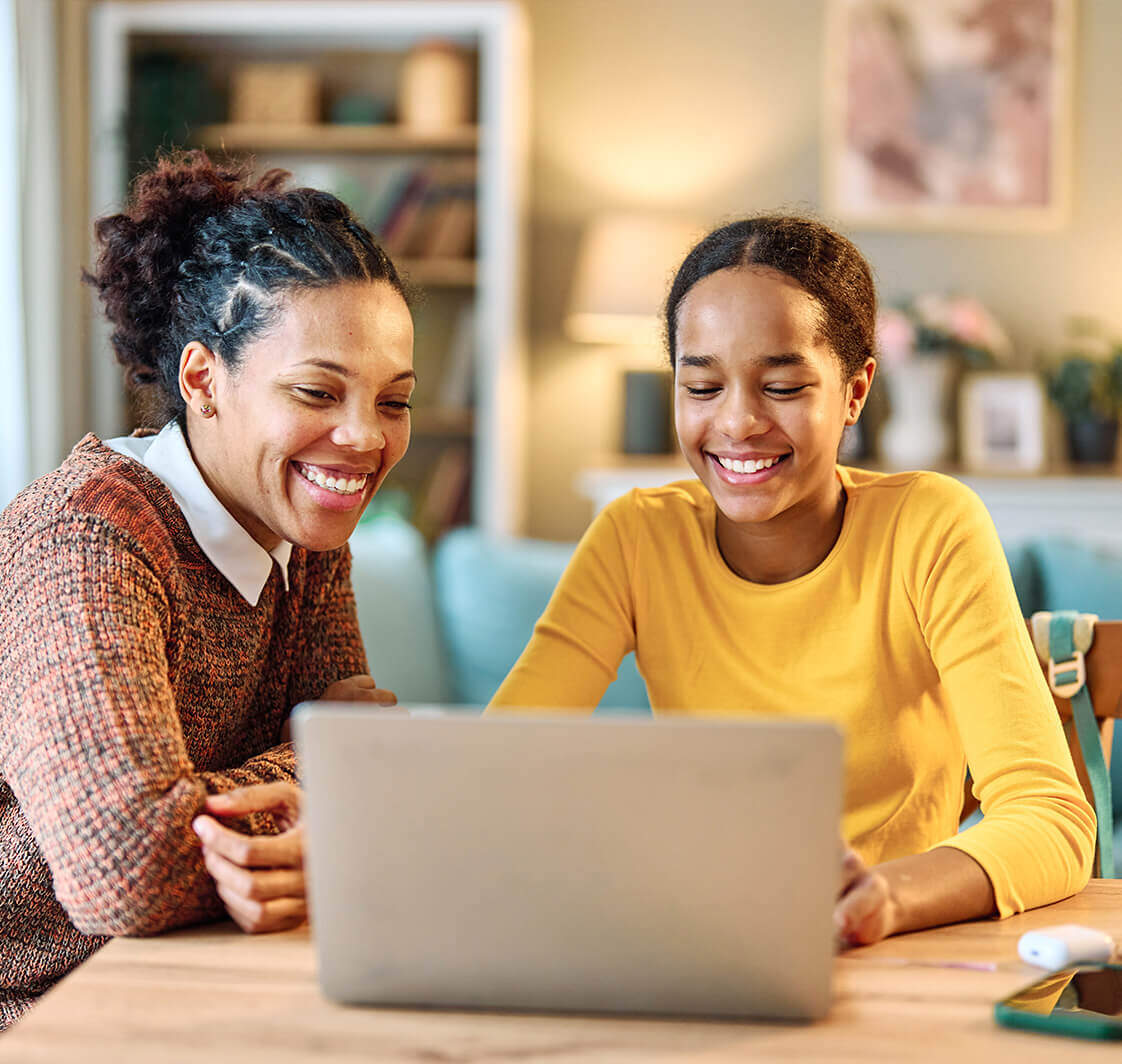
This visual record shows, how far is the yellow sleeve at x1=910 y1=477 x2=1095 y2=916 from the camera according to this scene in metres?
1.02

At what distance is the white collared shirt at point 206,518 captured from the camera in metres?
1.19

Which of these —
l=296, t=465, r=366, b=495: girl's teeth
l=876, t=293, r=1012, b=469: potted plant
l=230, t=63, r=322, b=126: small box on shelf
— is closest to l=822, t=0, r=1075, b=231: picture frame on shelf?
l=876, t=293, r=1012, b=469: potted plant

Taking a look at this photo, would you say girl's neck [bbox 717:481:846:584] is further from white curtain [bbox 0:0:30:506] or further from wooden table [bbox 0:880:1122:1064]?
white curtain [bbox 0:0:30:506]

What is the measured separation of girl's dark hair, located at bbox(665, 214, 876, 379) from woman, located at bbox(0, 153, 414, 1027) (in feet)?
0.99

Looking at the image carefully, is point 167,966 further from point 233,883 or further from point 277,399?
point 277,399

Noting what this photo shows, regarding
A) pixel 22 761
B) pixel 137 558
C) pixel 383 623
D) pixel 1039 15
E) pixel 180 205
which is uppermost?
pixel 1039 15

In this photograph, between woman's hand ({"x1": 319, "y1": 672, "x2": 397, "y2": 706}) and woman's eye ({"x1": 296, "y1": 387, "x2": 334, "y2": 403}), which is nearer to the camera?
woman's eye ({"x1": 296, "y1": 387, "x2": 334, "y2": 403})

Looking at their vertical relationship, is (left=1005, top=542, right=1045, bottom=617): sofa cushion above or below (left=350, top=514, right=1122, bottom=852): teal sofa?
above

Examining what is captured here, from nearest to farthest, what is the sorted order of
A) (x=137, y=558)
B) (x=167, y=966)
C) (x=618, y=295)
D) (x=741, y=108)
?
1. (x=167, y=966)
2. (x=137, y=558)
3. (x=618, y=295)
4. (x=741, y=108)

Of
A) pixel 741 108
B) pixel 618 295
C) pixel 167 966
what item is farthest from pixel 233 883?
pixel 741 108

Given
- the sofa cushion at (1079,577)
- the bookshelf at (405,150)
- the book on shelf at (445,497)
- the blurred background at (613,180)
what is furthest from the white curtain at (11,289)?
the sofa cushion at (1079,577)

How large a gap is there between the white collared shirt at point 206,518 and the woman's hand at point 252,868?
0.93 ft

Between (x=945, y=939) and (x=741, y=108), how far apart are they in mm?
3328

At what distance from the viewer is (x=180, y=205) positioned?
1.28m
